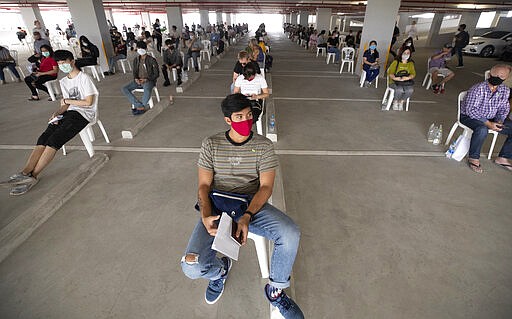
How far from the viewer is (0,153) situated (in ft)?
13.1

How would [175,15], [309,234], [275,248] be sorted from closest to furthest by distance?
[275,248] → [309,234] → [175,15]

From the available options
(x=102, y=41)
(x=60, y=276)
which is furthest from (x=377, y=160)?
(x=102, y=41)

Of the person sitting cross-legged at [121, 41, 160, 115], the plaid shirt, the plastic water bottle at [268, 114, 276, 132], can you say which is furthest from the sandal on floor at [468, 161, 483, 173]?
the person sitting cross-legged at [121, 41, 160, 115]

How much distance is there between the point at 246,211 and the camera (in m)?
1.71

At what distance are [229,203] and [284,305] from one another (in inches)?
30.0

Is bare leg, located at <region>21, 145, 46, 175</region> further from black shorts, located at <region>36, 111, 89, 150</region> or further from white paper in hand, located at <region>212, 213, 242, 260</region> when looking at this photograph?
white paper in hand, located at <region>212, 213, 242, 260</region>

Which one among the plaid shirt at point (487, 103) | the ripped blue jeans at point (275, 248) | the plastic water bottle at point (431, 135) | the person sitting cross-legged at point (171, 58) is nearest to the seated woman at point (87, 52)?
the person sitting cross-legged at point (171, 58)

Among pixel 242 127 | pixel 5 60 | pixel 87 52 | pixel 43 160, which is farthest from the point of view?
pixel 87 52

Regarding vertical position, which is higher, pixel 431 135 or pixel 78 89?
pixel 78 89

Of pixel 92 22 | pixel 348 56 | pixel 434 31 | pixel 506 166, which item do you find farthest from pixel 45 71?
pixel 434 31

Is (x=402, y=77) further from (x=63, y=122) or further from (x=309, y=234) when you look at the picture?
(x=63, y=122)

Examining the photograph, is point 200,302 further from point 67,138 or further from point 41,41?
point 41,41

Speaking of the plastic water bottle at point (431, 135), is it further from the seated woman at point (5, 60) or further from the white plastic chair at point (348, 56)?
the seated woman at point (5, 60)

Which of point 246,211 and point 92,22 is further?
point 92,22
